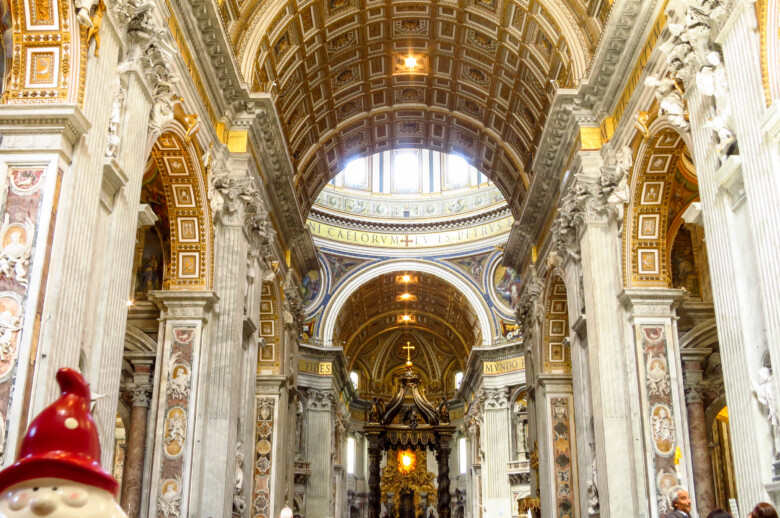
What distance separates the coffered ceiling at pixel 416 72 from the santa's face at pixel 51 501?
12.6 metres

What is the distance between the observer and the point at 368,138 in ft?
75.9

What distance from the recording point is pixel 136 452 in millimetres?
13430

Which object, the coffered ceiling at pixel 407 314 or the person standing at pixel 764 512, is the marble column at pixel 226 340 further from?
the coffered ceiling at pixel 407 314

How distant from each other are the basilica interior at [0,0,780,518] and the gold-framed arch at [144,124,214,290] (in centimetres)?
4

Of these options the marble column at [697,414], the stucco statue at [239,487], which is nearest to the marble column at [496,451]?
the marble column at [697,414]

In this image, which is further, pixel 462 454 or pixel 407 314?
pixel 462 454

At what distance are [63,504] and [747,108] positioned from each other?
24.2 feet

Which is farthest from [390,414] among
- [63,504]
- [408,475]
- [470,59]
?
[63,504]

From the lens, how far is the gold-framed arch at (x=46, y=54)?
802cm

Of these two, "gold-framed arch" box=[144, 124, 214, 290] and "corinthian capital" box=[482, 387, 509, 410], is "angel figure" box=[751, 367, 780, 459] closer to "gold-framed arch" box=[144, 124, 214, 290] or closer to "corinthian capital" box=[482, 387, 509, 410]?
"gold-framed arch" box=[144, 124, 214, 290]

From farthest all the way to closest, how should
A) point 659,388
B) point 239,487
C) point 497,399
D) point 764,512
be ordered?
point 497,399, point 239,487, point 659,388, point 764,512

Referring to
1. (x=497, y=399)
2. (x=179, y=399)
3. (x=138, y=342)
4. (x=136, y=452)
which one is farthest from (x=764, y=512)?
(x=497, y=399)

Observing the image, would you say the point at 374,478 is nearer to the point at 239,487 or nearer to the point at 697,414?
the point at 239,487

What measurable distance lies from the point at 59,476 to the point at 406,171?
3494 centimetres
